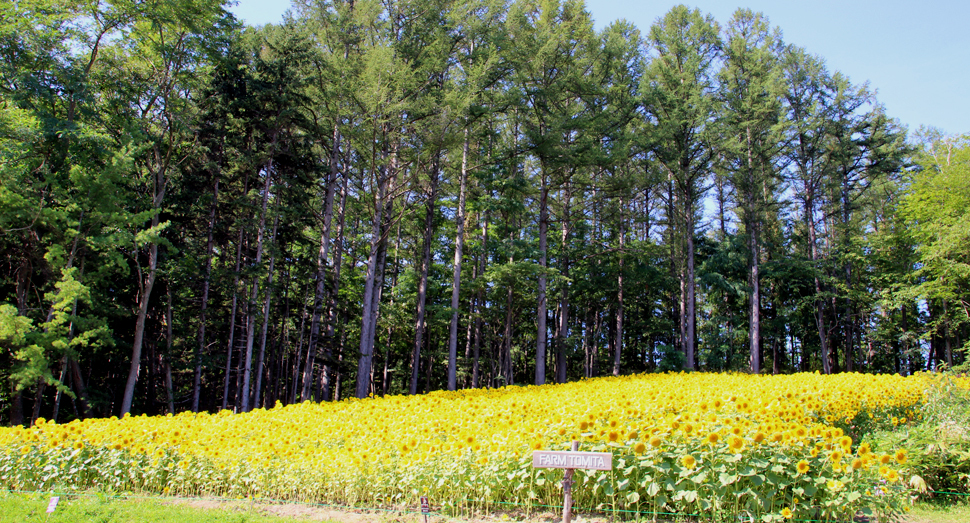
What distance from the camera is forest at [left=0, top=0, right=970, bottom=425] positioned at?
1164 cm

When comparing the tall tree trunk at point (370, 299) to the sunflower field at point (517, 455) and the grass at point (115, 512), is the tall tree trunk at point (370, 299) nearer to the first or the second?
the sunflower field at point (517, 455)

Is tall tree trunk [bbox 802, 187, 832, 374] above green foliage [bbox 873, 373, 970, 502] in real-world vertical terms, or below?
above

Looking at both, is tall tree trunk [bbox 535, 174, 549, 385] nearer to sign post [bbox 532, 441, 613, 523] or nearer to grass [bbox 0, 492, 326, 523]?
grass [bbox 0, 492, 326, 523]

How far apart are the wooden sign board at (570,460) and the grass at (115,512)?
219 centimetres

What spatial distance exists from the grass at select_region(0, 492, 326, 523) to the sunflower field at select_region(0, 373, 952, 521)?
545mm

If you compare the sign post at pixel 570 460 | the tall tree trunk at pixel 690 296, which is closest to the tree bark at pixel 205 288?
the sign post at pixel 570 460

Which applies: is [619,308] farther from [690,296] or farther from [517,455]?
[517,455]

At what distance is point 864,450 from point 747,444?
65cm

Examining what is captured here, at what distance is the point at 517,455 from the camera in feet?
13.5

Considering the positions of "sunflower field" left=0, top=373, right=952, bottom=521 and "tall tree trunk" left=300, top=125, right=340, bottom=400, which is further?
"tall tree trunk" left=300, top=125, right=340, bottom=400

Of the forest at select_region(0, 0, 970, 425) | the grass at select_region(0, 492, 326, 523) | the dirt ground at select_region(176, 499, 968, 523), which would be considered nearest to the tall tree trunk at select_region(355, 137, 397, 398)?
the forest at select_region(0, 0, 970, 425)

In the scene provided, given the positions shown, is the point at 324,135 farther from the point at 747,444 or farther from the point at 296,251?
the point at 747,444

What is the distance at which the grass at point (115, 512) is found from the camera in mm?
4051

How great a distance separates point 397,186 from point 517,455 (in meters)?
11.6
